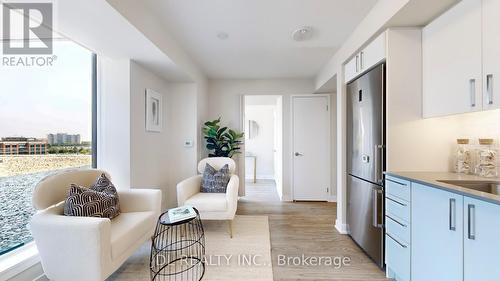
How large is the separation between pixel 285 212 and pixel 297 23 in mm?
2750

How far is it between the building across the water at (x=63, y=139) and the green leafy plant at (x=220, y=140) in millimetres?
1906

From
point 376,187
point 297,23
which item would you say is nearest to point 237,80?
point 297,23

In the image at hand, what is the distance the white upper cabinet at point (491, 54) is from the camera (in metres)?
1.28

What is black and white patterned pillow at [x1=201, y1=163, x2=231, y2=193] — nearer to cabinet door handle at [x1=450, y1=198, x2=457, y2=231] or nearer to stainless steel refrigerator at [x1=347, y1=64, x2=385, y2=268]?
stainless steel refrigerator at [x1=347, y1=64, x2=385, y2=268]

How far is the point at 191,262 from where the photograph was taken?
212cm

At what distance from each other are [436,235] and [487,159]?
0.79m

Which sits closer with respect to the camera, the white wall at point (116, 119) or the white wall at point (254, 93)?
the white wall at point (116, 119)

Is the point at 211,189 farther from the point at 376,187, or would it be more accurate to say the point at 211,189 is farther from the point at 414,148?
the point at 414,148

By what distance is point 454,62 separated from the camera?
156 cm

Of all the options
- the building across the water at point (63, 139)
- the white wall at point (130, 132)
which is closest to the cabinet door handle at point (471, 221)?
the white wall at point (130, 132)

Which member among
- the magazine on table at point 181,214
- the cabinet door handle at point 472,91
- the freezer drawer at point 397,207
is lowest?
the magazine on table at point 181,214

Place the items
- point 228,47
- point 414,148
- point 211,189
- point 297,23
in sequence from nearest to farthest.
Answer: point 414,148
point 297,23
point 228,47
point 211,189

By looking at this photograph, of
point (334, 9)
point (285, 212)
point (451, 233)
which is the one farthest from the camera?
point (285, 212)

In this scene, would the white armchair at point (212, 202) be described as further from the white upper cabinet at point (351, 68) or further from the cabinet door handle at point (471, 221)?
the cabinet door handle at point (471, 221)
